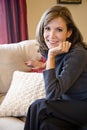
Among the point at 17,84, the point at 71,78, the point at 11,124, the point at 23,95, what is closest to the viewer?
the point at 71,78

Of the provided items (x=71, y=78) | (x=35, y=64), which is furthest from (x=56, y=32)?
(x=35, y=64)

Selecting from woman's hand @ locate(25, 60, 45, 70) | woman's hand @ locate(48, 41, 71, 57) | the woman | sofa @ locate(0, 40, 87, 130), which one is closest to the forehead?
the woman

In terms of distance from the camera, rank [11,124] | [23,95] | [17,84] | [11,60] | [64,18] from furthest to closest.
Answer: [11,60], [17,84], [23,95], [11,124], [64,18]

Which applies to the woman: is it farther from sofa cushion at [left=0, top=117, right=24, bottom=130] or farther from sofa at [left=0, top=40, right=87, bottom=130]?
sofa at [left=0, top=40, right=87, bottom=130]

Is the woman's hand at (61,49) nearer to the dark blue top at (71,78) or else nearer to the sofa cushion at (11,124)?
the dark blue top at (71,78)

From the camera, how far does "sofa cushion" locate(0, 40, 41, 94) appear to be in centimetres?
203

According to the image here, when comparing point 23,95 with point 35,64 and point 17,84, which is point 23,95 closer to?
point 17,84

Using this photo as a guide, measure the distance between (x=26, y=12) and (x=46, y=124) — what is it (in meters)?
1.79

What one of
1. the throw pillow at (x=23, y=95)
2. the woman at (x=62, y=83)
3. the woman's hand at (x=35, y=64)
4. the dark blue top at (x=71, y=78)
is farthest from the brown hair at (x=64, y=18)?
the woman's hand at (x=35, y=64)

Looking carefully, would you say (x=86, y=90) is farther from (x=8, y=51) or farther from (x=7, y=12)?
(x=7, y=12)

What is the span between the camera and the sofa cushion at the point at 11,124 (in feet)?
4.99

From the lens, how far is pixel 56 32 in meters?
1.45

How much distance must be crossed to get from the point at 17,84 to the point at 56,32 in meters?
0.62

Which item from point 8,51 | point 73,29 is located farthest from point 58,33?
point 8,51
